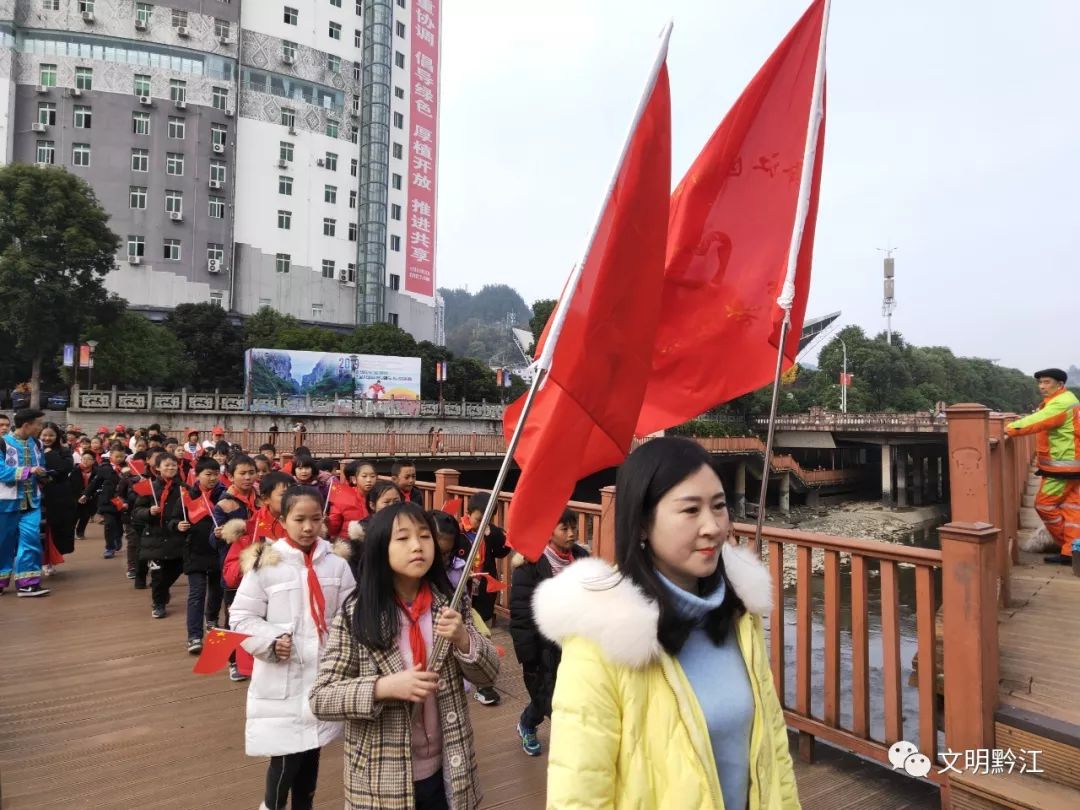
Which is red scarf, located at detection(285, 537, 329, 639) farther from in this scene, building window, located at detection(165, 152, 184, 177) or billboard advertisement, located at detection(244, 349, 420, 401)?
building window, located at detection(165, 152, 184, 177)

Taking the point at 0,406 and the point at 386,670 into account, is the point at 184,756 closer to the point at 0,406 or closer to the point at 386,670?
the point at 386,670

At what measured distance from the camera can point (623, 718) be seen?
1.45 meters

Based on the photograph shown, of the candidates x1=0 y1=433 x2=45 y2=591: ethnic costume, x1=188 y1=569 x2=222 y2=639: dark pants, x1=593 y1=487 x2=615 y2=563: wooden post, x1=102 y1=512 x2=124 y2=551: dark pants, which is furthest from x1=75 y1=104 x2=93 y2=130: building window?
x1=593 y1=487 x2=615 y2=563: wooden post

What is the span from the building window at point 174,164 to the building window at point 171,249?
4.19 meters

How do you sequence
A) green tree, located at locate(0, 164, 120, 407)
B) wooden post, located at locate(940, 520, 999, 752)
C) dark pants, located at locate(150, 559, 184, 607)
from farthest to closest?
green tree, located at locate(0, 164, 120, 407), dark pants, located at locate(150, 559, 184, 607), wooden post, located at locate(940, 520, 999, 752)

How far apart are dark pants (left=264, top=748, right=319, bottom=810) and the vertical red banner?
48.4 m

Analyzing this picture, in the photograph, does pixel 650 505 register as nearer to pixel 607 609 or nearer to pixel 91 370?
pixel 607 609

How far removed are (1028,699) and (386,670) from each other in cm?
293

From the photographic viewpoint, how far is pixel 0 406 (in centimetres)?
2861

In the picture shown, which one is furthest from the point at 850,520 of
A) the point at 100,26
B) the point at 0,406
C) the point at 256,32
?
the point at 100,26

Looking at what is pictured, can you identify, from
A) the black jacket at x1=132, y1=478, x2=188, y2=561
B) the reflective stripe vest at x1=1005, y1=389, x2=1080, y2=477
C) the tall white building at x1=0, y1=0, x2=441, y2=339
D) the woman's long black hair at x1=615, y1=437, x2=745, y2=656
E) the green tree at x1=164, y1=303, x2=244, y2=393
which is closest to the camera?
the woman's long black hair at x1=615, y1=437, x2=745, y2=656

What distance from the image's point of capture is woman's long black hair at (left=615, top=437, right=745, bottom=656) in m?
1.53

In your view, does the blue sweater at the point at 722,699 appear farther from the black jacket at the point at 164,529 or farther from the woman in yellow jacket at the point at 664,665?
the black jacket at the point at 164,529

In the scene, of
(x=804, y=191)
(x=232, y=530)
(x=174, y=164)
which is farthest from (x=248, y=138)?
(x=804, y=191)
